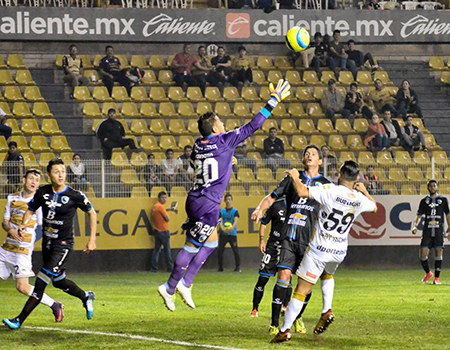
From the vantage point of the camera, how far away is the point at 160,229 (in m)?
24.6

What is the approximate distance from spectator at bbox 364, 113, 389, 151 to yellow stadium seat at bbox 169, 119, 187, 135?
530cm

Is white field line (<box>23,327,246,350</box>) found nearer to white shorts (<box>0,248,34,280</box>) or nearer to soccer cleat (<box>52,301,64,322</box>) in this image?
soccer cleat (<box>52,301,64,322</box>)

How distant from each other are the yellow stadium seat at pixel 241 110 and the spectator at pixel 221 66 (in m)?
1.05

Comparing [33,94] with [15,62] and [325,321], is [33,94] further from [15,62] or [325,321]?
[325,321]

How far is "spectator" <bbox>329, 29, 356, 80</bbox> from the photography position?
101ft

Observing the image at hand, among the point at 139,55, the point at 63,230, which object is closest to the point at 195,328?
the point at 63,230

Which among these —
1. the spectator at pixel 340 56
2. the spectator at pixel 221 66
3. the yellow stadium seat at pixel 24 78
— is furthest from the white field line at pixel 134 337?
the spectator at pixel 340 56

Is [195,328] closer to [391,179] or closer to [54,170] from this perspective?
[54,170]

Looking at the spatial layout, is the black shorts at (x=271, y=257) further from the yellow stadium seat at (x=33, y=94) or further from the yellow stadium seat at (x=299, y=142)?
the yellow stadium seat at (x=33, y=94)

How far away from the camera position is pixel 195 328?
1275 centimetres

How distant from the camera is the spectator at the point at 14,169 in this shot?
75.5 ft

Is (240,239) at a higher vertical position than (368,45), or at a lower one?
lower

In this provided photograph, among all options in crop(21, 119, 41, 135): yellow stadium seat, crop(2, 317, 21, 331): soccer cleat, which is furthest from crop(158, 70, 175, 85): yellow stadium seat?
crop(2, 317, 21, 331): soccer cleat

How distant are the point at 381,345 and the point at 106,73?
1900 centimetres
